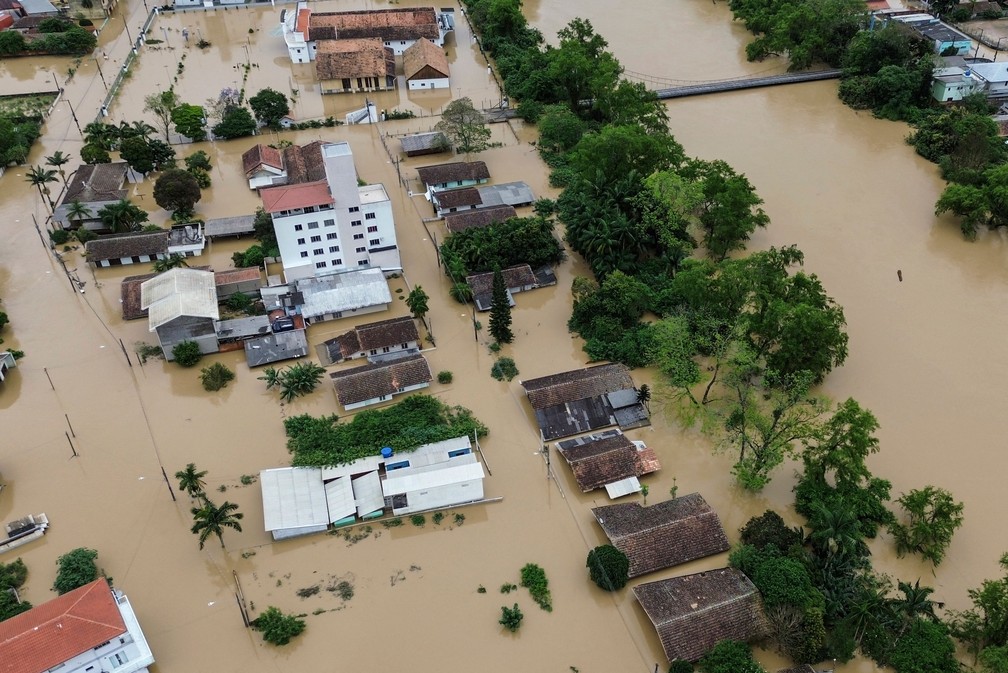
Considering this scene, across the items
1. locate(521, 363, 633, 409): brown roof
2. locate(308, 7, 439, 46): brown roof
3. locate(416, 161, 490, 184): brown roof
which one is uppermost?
locate(308, 7, 439, 46): brown roof

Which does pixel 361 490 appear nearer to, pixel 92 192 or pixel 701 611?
pixel 701 611

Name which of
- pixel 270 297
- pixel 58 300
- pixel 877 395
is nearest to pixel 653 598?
pixel 877 395

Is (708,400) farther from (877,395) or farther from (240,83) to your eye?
(240,83)

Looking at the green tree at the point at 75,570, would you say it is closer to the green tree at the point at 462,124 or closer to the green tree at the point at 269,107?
the green tree at the point at 462,124

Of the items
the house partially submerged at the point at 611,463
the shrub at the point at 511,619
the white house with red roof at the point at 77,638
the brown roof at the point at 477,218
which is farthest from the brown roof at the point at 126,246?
the shrub at the point at 511,619

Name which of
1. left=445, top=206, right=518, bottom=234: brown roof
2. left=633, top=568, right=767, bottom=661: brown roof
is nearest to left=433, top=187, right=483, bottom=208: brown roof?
left=445, top=206, right=518, bottom=234: brown roof

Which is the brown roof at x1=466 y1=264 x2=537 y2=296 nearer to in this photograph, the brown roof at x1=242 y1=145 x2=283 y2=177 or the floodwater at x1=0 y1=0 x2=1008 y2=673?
the floodwater at x1=0 y1=0 x2=1008 y2=673
